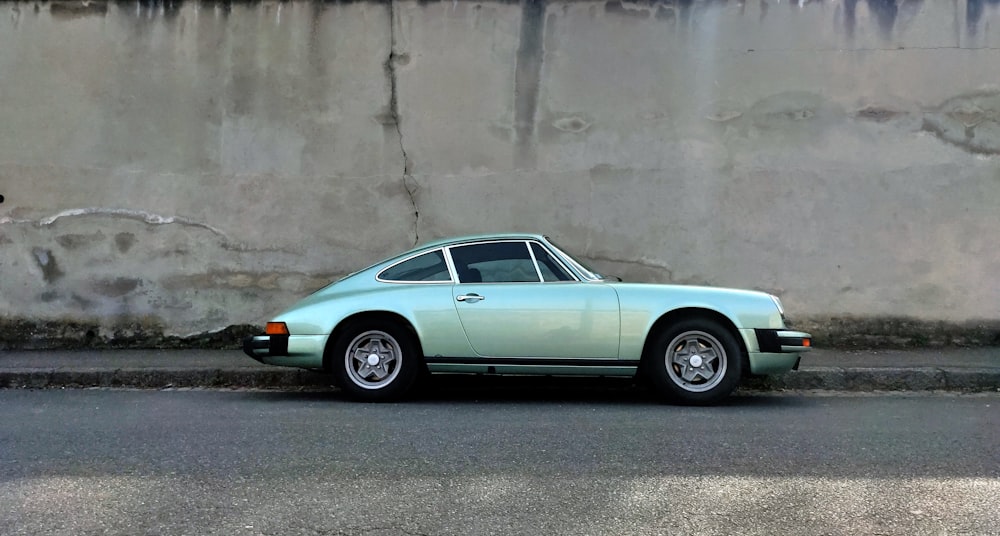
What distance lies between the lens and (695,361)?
19.9 ft

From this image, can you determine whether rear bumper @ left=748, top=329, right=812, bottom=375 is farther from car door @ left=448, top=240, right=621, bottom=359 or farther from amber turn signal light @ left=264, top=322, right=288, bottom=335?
amber turn signal light @ left=264, top=322, right=288, bottom=335

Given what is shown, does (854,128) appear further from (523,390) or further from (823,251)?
(523,390)

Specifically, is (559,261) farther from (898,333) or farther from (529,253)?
(898,333)

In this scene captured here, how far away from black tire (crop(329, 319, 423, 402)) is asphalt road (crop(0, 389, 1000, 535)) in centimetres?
15

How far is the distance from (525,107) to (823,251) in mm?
3572

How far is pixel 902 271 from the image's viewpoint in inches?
340

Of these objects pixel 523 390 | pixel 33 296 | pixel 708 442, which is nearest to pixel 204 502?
pixel 708 442

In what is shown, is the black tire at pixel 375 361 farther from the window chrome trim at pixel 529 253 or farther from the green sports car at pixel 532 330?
the window chrome trim at pixel 529 253

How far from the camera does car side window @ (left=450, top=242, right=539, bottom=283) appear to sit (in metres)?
6.30

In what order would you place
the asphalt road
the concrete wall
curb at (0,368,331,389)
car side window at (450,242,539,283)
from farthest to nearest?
the concrete wall
curb at (0,368,331,389)
car side window at (450,242,539,283)
the asphalt road

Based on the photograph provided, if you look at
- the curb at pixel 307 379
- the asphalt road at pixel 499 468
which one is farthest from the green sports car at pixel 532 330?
the curb at pixel 307 379

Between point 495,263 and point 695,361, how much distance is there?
1713mm

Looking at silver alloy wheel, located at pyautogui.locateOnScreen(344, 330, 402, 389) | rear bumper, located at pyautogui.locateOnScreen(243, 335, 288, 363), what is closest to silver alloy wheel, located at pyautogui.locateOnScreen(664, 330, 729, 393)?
silver alloy wheel, located at pyautogui.locateOnScreen(344, 330, 402, 389)

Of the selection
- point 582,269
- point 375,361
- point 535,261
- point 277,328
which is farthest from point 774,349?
point 277,328
